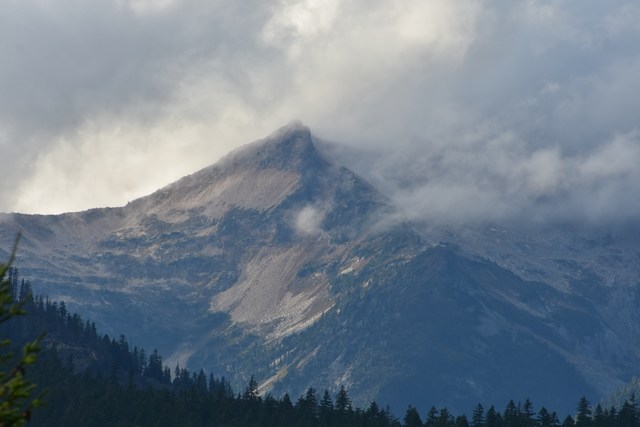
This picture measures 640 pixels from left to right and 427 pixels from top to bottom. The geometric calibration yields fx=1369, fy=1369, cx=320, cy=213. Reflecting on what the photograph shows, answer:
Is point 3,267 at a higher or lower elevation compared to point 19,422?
higher

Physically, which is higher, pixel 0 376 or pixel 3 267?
pixel 3 267

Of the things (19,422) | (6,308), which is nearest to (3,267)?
(6,308)

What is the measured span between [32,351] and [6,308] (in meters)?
1.88

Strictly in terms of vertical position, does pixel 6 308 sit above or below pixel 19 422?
above

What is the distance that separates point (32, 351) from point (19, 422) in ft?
6.92

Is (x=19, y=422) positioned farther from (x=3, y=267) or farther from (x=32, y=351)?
(x=3, y=267)

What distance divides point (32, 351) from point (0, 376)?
5.00 feet

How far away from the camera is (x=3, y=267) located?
1634 inches

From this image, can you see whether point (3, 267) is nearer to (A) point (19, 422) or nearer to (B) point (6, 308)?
(B) point (6, 308)

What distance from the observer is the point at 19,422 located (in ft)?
132

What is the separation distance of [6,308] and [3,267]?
1264 mm

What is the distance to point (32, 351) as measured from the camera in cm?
4062

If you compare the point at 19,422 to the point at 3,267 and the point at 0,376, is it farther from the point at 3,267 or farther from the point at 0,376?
the point at 3,267

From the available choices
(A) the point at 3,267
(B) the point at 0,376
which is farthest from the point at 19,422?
(A) the point at 3,267
